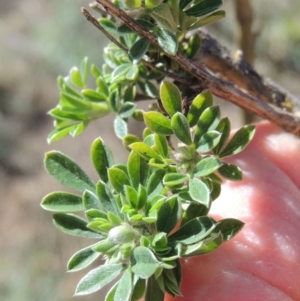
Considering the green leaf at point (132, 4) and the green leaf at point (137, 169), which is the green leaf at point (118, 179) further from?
the green leaf at point (132, 4)

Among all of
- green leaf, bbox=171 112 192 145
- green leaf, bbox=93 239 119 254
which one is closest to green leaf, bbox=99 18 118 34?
green leaf, bbox=171 112 192 145

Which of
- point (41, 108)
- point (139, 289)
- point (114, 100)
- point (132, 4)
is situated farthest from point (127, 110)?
point (41, 108)

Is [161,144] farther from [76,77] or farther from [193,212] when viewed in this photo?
[76,77]

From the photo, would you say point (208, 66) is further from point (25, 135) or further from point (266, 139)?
point (25, 135)

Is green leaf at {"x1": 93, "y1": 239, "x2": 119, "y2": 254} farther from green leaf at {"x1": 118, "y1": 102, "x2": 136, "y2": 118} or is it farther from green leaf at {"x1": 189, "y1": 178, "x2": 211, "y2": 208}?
green leaf at {"x1": 118, "y1": 102, "x2": 136, "y2": 118}

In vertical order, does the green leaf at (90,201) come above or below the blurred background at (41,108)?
above

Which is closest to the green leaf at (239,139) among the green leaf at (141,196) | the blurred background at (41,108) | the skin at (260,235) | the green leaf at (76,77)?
the green leaf at (141,196)

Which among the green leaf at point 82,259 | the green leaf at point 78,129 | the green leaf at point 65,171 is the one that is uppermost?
the green leaf at point 78,129
